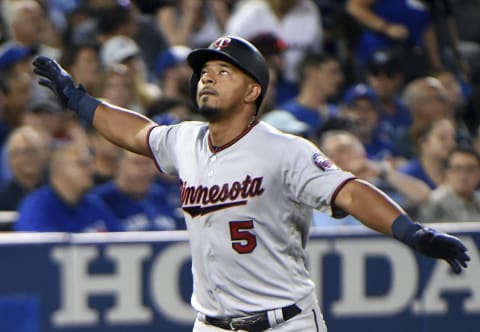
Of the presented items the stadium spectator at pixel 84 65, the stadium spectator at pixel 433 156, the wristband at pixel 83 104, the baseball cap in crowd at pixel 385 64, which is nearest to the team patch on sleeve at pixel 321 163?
the wristband at pixel 83 104

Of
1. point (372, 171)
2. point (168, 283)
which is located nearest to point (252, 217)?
point (168, 283)

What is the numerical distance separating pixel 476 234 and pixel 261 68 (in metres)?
2.69

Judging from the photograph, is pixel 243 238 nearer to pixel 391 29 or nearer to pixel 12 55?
pixel 12 55

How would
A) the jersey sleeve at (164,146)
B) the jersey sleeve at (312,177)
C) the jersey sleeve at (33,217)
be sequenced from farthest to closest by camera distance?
1. the jersey sleeve at (33,217)
2. the jersey sleeve at (164,146)
3. the jersey sleeve at (312,177)

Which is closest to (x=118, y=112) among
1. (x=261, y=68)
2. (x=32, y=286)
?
(x=261, y=68)

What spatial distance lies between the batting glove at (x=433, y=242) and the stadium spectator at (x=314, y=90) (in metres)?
4.68

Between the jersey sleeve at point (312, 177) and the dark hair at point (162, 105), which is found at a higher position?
the jersey sleeve at point (312, 177)

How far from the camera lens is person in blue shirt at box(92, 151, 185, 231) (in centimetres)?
734

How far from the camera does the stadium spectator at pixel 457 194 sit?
780 cm

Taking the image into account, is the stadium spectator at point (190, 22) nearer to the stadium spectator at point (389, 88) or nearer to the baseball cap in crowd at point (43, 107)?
the stadium spectator at point (389, 88)

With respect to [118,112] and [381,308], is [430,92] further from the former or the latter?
[118,112]

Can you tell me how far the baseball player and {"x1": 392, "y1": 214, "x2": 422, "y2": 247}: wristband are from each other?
0.26m

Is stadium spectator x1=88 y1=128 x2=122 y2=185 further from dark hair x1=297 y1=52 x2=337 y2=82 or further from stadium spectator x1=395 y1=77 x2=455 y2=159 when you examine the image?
stadium spectator x1=395 y1=77 x2=455 y2=159

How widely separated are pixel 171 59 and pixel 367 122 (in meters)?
1.52
